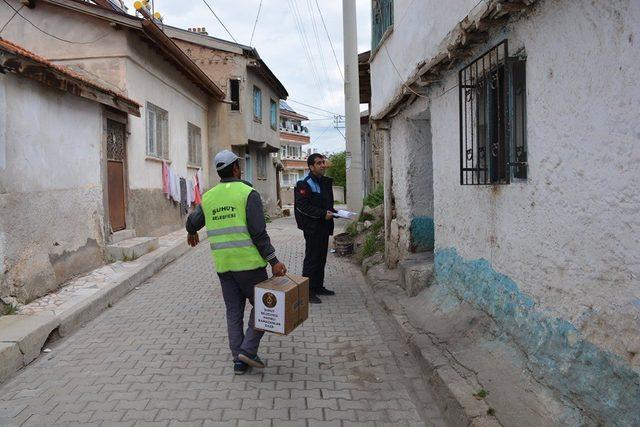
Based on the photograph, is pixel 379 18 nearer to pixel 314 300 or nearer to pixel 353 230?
pixel 353 230

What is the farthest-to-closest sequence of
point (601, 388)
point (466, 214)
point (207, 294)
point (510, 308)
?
1. point (207, 294)
2. point (466, 214)
3. point (510, 308)
4. point (601, 388)

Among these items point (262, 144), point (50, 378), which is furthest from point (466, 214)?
point (262, 144)

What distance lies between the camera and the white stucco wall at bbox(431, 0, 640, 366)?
7.86 feet

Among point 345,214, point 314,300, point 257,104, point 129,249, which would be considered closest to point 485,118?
point 345,214

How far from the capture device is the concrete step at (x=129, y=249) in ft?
27.1

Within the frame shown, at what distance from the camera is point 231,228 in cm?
388

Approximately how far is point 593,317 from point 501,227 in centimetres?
123

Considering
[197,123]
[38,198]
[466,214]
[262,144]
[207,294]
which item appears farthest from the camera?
[262,144]

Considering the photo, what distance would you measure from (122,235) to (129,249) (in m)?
0.82

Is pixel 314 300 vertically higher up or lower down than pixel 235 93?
lower down

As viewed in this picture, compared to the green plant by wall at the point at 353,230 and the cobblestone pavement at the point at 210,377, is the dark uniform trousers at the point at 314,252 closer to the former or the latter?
the cobblestone pavement at the point at 210,377

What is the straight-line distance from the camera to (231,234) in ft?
12.8

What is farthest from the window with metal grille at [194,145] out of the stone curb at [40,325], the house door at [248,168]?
the stone curb at [40,325]

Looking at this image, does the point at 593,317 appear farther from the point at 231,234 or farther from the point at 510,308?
the point at 231,234
